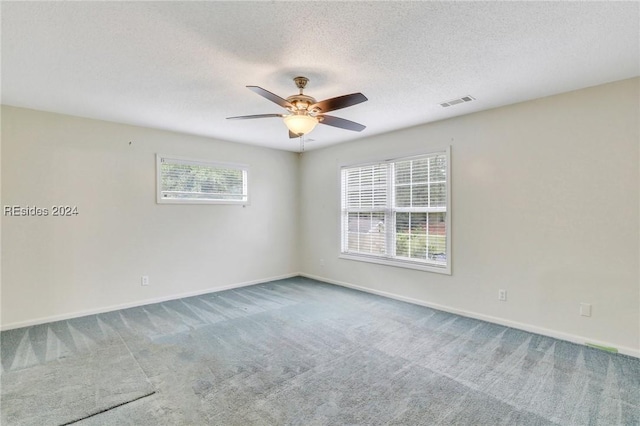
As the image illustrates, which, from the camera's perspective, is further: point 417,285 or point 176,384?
point 417,285

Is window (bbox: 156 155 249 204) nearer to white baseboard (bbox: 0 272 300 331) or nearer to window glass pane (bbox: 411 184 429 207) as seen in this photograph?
white baseboard (bbox: 0 272 300 331)

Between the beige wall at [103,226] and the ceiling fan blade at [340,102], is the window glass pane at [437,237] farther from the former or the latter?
the beige wall at [103,226]

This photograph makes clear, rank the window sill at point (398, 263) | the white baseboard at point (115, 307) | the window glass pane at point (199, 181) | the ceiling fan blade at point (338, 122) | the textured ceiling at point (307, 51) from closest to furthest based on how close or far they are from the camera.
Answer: the textured ceiling at point (307, 51) → the ceiling fan blade at point (338, 122) → the white baseboard at point (115, 307) → the window sill at point (398, 263) → the window glass pane at point (199, 181)

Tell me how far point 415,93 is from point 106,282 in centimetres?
463

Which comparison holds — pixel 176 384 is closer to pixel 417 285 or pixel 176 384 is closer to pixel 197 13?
pixel 197 13

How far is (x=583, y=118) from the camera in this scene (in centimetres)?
315

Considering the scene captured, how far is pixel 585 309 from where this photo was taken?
124 inches

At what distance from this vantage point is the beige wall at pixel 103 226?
146 inches

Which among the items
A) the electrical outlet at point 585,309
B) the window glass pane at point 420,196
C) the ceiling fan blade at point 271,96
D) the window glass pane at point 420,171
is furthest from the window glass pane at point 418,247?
the ceiling fan blade at point 271,96

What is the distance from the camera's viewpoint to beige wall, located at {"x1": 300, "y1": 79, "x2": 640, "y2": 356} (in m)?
2.96

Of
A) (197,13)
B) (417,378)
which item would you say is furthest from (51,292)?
(417,378)

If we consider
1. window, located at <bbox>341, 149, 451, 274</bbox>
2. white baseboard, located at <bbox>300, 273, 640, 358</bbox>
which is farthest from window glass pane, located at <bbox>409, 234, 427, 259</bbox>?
white baseboard, located at <bbox>300, 273, 640, 358</bbox>

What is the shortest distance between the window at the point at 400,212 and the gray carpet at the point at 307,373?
974 millimetres

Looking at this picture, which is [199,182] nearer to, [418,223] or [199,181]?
[199,181]
